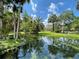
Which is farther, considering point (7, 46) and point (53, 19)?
point (53, 19)

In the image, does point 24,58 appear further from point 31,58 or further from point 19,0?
point 19,0

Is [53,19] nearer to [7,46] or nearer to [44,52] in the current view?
[7,46]

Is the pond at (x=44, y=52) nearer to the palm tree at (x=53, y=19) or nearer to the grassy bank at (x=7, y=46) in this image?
the grassy bank at (x=7, y=46)

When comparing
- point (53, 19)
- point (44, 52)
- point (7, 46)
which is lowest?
point (44, 52)

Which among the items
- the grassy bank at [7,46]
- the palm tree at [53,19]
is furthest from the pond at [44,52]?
the palm tree at [53,19]

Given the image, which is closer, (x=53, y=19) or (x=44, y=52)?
(x=44, y=52)

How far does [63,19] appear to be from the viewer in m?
127

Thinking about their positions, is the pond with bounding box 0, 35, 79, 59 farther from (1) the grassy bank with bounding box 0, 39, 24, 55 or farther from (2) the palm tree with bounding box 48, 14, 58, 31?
(2) the palm tree with bounding box 48, 14, 58, 31

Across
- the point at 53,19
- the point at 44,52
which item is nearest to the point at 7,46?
the point at 44,52

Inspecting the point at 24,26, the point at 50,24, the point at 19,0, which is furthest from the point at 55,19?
the point at 19,0

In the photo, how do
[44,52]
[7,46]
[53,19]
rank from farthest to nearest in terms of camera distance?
[53,19] → [7,46] → [44,52]

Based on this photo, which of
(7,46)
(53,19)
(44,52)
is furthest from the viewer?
(53,19)

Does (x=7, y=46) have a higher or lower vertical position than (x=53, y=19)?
lower

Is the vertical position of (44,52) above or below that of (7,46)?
below
